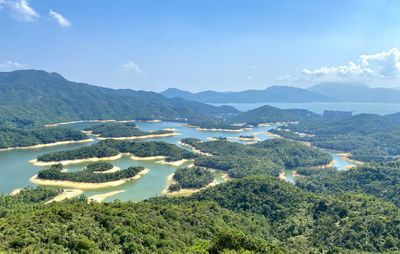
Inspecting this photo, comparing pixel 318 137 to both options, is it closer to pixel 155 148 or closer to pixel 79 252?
pixel 155 148

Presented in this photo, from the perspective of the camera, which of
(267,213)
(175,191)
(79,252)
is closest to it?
(79,252)

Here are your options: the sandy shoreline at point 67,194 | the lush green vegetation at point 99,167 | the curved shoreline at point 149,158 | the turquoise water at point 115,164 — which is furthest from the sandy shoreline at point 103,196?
the curved shoreline at point 149,158

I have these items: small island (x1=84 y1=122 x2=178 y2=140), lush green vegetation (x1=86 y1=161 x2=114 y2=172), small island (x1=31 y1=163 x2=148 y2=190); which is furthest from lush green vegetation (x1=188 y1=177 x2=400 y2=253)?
small island (x1=84 y1=122 x2=178 y2=140)

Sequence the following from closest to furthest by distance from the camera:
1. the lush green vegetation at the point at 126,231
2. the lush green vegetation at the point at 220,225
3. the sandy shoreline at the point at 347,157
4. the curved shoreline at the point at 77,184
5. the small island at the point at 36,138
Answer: the lush green vegetation at the point at 126,231, the lush green vegetation at the point at 220,225, the curved shoreline at the point at 77,184, the sandy shoreline at the point at 347,157, the small island at the point at 36,138

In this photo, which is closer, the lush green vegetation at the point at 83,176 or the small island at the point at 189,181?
the small island at the point at 189,181

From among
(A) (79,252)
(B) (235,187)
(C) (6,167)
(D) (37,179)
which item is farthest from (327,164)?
(A) (79,252)

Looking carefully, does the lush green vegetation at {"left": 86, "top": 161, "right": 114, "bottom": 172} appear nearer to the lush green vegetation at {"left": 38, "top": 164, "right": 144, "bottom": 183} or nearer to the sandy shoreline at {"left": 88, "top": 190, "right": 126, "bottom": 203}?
the lush green vegetation at {"left": 38, "top": 164, "right": 144, "bottom": 183}

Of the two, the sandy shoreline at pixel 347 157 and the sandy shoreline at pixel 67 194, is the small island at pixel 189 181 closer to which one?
the sandy shoreline at pixel 67 194
